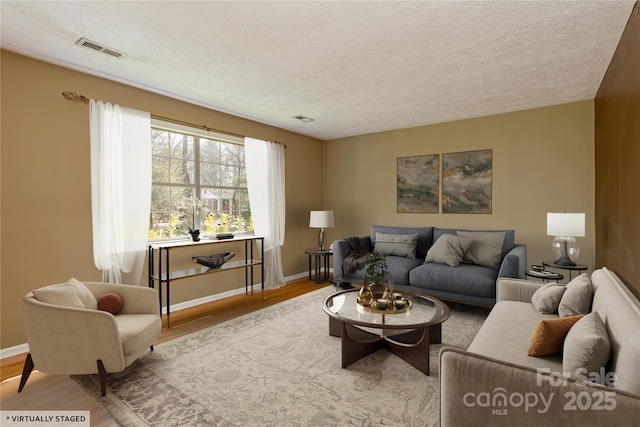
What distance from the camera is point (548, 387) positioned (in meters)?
1.27

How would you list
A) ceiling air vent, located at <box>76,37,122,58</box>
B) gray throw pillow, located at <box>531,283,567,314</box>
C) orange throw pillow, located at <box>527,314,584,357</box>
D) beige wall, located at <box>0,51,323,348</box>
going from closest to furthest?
orange throw pillow, located at <box>527,314,584,357</box> → gray throw pillow, located at <box>531,283,567,314</box> → ceiling air vent, located at <box>76,37,122,58</box> → beige wall, located at <box>0,51,323,348</box>

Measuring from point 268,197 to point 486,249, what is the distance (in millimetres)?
3074

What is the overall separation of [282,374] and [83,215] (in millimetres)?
2502

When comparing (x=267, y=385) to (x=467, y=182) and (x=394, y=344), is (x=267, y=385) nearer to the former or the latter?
(x=394, y=344)

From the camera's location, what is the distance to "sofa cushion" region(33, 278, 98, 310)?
88.5 inches

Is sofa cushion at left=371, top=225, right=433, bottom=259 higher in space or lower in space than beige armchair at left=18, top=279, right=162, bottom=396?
higher

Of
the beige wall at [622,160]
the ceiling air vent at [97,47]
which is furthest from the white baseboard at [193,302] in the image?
the beige wall at [622,160]

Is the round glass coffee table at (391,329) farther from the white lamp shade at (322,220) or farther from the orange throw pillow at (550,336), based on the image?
the white lamp shade at (322,220)

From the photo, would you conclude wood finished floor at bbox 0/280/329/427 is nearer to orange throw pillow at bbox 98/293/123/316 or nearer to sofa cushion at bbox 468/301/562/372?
orange throw pillow at bbox 98/293/123/316

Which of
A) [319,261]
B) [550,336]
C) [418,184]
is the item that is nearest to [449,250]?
[418,184]

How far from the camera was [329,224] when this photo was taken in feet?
17.9

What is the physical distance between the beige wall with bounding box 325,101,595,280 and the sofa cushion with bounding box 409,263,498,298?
3.75ft

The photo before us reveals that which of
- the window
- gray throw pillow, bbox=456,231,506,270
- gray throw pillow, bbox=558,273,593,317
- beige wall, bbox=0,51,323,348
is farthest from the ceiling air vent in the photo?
gray throw pillow, bbox=456,231,506,270

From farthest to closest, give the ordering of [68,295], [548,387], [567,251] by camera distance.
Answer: [567,251], [68,295], [548,387]
